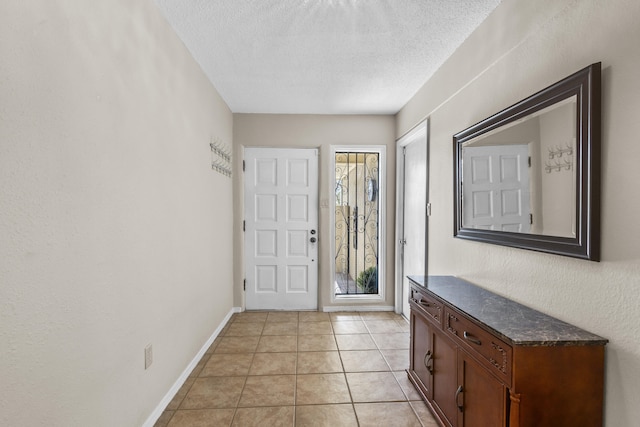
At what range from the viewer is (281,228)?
12.7 feet

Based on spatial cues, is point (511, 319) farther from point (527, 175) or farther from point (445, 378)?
point (527, 175)

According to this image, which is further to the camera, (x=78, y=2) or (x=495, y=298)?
(x=495, y=298)

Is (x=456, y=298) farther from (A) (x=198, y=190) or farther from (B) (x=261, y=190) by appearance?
(B) (x=261, y=190)

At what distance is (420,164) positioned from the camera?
10.5 ft

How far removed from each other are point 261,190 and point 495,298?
2.83 metres

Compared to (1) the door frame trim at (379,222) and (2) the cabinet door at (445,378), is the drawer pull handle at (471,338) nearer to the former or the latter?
(2) the cabinet door at (445,378)

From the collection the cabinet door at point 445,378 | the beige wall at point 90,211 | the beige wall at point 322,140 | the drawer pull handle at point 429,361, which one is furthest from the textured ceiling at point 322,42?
the drawer pull handle at point 429,361

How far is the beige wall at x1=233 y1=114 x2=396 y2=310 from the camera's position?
3793 millimetres

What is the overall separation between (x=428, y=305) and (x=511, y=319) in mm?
599

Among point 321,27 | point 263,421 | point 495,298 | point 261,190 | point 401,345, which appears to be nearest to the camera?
point 495,298

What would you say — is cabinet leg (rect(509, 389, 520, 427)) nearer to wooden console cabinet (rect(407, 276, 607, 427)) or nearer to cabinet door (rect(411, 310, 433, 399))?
wooden console cabinet (rect(407, 276, 607, 427))

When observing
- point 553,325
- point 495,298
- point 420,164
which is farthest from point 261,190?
point 553,325

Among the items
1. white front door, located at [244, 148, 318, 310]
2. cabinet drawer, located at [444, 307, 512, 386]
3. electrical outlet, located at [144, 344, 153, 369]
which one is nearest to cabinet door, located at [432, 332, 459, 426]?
cabinet drawer, located at [444, 307, 512, 386]

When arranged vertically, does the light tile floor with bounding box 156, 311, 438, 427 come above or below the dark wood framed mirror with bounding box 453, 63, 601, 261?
below
